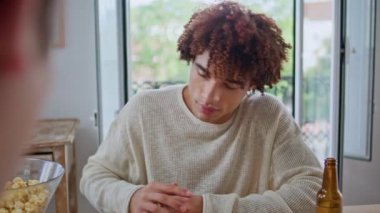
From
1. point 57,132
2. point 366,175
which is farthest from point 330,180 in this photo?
point 366,175

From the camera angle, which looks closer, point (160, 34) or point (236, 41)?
point (236, 41)

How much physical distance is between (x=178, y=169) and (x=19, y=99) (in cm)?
107

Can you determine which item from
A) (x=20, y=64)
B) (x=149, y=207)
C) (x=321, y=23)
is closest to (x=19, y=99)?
(x=20, y=64)

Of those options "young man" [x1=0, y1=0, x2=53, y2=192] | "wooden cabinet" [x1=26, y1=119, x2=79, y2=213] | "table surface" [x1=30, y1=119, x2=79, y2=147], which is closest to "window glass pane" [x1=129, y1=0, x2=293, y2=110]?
"table surface" [x1=30, y1=119, x2=79, y2=147]

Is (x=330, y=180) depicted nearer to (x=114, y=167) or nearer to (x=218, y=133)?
(x=218, y=133)

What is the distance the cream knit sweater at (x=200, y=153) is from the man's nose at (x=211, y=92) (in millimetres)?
84

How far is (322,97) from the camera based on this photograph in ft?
10.0

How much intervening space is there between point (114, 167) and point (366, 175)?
2147mm

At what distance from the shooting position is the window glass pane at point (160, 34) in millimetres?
2875

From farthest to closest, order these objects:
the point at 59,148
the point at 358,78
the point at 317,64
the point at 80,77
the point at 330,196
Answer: the point at 317,64, the point at 358,78, the point at 80,77, the point at 59,148, the point at 330,196

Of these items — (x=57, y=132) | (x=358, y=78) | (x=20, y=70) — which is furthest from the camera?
(x=358, y=78)

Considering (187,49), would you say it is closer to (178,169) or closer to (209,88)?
(209,88)

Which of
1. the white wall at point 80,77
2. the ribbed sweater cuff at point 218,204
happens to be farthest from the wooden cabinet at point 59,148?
the ribbed sweater cuff at point 218,204

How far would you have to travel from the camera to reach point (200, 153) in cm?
131
